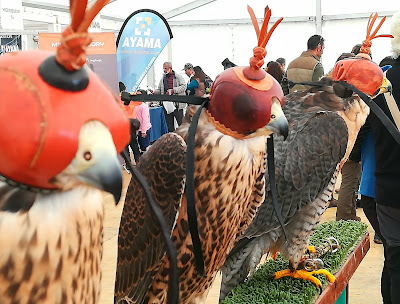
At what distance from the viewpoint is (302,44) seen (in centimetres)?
1068

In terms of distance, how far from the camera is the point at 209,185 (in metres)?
1.24

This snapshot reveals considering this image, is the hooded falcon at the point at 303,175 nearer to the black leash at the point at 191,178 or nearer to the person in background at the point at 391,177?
the person in background at the point at 391,177

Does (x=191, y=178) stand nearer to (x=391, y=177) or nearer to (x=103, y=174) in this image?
(x=103, y=174)

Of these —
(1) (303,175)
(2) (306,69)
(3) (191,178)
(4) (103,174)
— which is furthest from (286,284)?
(2) (306,69)

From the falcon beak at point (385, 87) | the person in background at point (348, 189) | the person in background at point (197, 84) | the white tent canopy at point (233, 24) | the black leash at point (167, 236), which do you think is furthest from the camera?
the white tent canopy at point (233, 24)

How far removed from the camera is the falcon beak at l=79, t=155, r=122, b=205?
0.65 metres

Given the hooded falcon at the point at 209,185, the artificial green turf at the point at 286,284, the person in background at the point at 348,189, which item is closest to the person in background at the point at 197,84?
the person in background at the point at 348,189

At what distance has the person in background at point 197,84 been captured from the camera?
25.9 ft

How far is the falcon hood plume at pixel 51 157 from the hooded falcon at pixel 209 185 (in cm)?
47

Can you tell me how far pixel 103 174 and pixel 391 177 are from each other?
5.80 feet

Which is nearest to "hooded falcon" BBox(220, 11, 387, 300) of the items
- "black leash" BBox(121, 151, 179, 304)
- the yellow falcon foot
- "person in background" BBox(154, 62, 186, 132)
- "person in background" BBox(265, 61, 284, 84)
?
the yellow falcon foot

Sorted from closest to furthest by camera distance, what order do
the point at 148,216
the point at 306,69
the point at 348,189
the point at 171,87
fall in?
the point at 148,216, the point at 348,189, the point at 306,69, the point at 171,87

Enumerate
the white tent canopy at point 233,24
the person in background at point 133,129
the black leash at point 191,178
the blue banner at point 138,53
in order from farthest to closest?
the white tent canopy at point 233,24 < the blue banner at point 138,53 < the black leash at point 191,178 < the person in background at point 133,129

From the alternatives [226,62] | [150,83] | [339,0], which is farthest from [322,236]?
[150,83]
